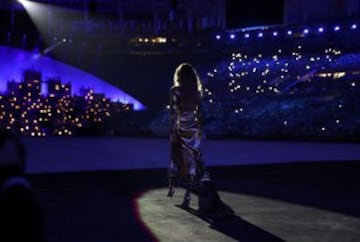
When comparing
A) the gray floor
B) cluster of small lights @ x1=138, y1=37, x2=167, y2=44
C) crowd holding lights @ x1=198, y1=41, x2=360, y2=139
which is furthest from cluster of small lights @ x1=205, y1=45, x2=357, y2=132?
the gray floor

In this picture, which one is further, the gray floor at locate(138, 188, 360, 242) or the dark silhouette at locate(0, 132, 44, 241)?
the gray floor at locate(138, 188, 360, 242)

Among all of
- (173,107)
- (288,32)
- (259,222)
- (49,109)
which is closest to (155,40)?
(288,32)

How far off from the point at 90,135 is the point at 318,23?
10.4m

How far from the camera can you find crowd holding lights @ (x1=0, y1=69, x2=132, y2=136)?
74.0ft

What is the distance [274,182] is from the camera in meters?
10.3

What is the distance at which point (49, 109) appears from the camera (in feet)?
76.3

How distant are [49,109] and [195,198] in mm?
15292

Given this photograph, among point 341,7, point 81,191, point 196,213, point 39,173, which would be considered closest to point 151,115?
point 341,7

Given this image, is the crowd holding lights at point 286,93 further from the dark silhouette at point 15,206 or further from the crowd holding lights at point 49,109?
the dark silhouette at point 15,206

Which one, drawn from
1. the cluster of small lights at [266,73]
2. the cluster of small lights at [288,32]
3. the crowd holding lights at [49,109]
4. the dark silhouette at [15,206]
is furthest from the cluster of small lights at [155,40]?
the dark silhouette at [15,206]

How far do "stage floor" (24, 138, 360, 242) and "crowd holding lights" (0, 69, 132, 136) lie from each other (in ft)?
21.8

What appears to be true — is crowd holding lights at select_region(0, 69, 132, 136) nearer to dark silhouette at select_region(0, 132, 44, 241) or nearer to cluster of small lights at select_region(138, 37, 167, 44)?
cluster of small lights at select_region(138, 37, 167, 44)

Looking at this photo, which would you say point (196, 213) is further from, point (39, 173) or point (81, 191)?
point (39, 173)

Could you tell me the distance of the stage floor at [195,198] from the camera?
658 centimetres
